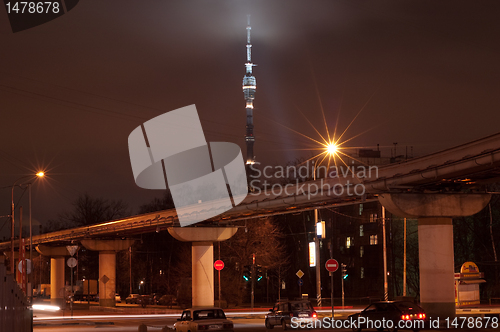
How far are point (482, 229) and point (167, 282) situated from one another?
36.5 meters

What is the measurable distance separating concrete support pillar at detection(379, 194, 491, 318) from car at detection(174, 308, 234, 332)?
13264mm

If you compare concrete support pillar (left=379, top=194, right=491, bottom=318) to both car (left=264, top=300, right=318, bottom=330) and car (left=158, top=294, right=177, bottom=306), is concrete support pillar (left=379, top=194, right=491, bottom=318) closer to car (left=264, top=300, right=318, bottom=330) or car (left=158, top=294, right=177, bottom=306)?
car (left=264, top=300, right=318, bottom=330)

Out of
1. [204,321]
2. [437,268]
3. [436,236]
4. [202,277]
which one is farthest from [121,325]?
[436,236]

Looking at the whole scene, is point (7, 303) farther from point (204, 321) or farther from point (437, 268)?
point (437, 268)

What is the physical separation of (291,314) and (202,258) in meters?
23.0

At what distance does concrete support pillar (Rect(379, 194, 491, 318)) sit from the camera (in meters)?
33.9

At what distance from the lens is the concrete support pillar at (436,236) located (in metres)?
33.9

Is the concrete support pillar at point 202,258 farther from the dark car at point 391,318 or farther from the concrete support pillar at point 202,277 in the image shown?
the dark car at point 391,318

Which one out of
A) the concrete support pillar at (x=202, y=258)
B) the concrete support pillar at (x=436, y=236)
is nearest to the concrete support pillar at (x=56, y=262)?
the concrete support pillar at (x=202, y=258)

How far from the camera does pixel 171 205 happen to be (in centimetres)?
9450

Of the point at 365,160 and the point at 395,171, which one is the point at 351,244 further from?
the point at 395,171

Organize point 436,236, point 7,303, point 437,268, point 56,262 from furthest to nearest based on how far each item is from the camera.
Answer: point 56,262
point 436,236
point 437,268
point 7,303

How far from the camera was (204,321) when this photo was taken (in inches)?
949

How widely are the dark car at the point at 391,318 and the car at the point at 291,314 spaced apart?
3555 millimetres
